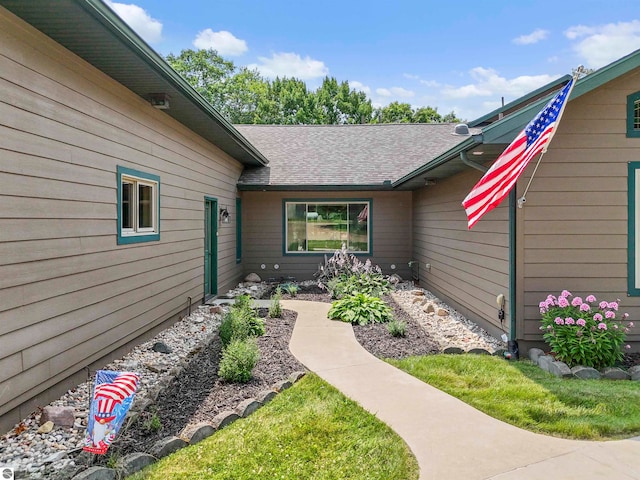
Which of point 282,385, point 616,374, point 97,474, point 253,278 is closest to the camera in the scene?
point 97,474

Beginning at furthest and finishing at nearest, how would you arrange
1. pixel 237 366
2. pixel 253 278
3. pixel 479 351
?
pixel 253 278 < pixel 479 351 < pixel 237 366

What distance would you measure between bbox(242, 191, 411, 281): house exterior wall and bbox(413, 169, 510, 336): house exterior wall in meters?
0.76

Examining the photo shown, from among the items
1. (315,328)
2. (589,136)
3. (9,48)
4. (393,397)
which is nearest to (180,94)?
(9,48)

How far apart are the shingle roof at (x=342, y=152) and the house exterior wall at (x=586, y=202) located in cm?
570

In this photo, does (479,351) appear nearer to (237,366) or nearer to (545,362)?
(545,362)

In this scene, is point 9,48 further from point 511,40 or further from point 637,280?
point 511,40

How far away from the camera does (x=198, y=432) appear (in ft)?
10.0

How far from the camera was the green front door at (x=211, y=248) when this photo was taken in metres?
8.77

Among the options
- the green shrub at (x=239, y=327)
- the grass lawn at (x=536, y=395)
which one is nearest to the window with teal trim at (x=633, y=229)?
the grass lawn at (x=536, y=395)

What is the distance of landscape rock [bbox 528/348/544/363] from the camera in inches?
196

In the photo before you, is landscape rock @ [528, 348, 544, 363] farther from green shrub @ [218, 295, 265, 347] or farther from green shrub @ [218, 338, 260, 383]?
green shrub @ [218, 295, 265, 347]

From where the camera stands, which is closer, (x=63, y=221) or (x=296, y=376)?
(x=63, y=221)

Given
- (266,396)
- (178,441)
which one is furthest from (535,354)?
(178,441)

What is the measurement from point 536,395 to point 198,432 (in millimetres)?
2901
